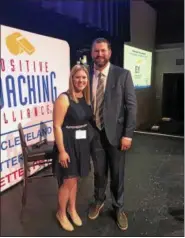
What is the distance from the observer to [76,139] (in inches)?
53.6

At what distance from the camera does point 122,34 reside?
295cm

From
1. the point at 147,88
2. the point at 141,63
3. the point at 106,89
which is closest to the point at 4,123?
the point at 106,89

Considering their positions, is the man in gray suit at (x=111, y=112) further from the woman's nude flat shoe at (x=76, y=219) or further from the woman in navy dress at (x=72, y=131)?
the woman's nude flat shoe at (x=76, y=219)

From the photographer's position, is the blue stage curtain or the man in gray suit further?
the blue stage curtain

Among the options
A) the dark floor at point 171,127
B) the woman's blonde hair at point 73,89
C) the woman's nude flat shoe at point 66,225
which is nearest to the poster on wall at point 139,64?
the dark floor at point 171,127

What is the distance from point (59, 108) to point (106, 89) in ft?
1.04

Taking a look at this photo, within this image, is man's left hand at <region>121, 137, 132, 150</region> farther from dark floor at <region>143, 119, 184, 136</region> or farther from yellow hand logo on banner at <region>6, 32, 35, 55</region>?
dark floor at <region>143, 119, 184, 136</region>

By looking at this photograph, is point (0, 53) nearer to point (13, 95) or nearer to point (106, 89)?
point (13, 95)

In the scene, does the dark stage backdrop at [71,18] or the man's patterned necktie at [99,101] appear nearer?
the man's patterned necktie at [99,101]

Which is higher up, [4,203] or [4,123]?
[4,123]

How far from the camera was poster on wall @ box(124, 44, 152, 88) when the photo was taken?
334 cm

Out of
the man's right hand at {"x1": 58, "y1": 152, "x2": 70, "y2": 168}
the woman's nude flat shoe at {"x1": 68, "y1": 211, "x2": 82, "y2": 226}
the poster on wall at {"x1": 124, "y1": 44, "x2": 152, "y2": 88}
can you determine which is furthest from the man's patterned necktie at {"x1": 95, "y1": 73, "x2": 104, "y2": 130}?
the poster on wall at {"x1": 124, "y1": 44, "x2": 152, "y2": 88}

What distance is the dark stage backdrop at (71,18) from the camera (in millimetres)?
1620

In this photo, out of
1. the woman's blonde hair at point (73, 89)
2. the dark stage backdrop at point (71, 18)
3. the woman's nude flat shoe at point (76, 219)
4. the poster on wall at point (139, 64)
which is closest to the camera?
the woman's blonde hair at point (73, 89)
